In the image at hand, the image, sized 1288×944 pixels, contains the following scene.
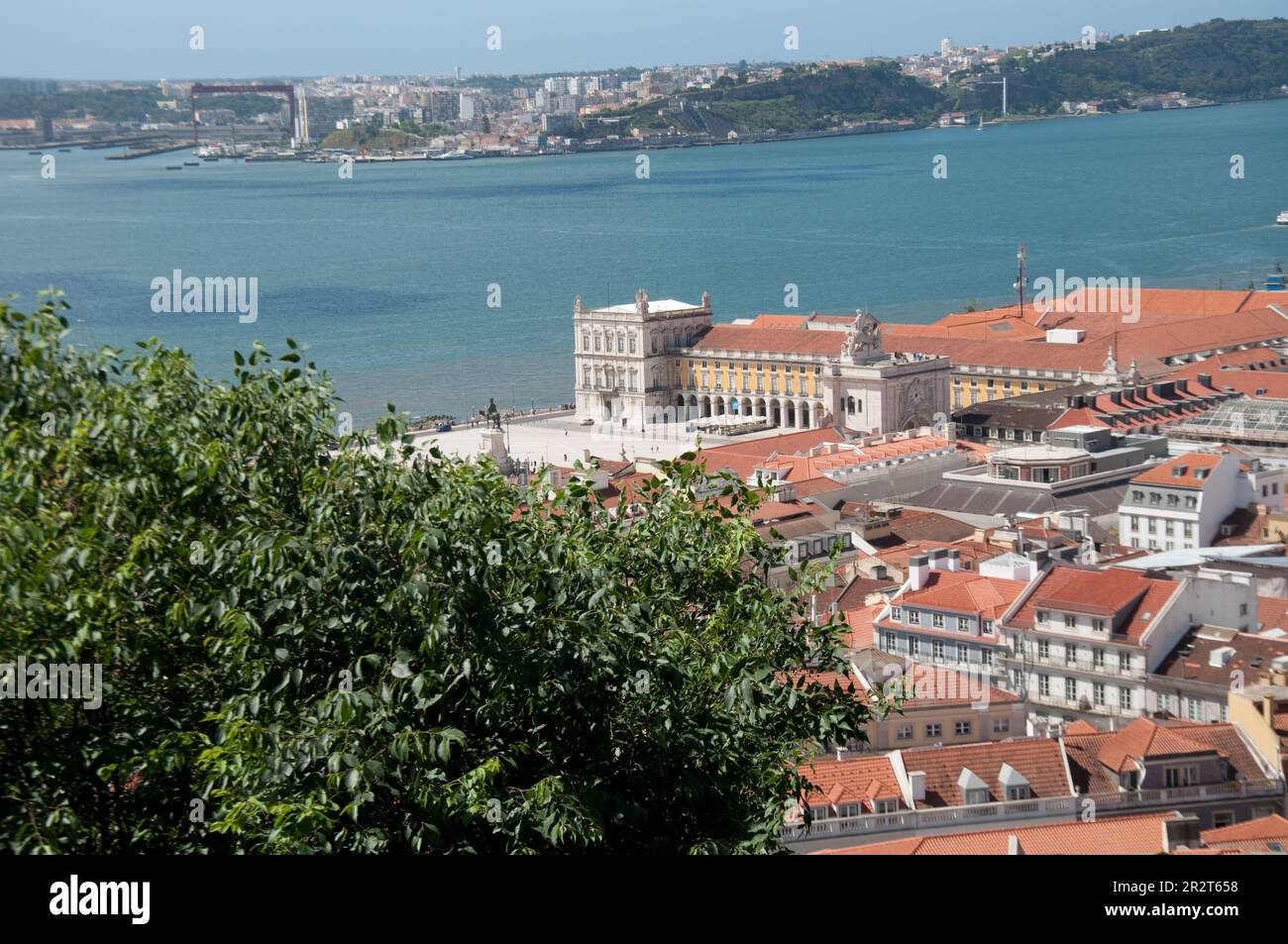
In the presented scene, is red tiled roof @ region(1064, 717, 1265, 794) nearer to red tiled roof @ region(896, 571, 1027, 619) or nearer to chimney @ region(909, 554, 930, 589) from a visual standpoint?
red tiled roof @ region(896, 571, 1027, 619)

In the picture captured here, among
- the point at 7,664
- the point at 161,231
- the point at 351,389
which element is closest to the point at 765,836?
the point at 7,664

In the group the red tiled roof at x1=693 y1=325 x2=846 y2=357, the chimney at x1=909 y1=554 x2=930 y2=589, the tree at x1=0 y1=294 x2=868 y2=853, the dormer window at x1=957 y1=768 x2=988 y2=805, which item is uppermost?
the tree at x1=0 y1=294 x2=868 y2=853

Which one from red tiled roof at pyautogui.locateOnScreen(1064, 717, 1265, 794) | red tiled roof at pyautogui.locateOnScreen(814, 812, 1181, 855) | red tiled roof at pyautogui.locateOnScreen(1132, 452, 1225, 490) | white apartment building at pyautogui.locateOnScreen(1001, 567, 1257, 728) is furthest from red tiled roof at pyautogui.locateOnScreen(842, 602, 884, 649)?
red tiled roof at pyautogui.locateOnScreen(1132, 452, 1225, 490)

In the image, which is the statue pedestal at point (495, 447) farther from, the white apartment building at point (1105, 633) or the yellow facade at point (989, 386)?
the white apartment building at point (1105, 633)

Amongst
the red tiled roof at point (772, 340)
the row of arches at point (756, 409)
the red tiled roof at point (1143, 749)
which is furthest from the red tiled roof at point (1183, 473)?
the red tiled roof at point (772, 340)

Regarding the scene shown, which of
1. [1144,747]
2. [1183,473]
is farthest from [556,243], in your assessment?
[1144,747]
